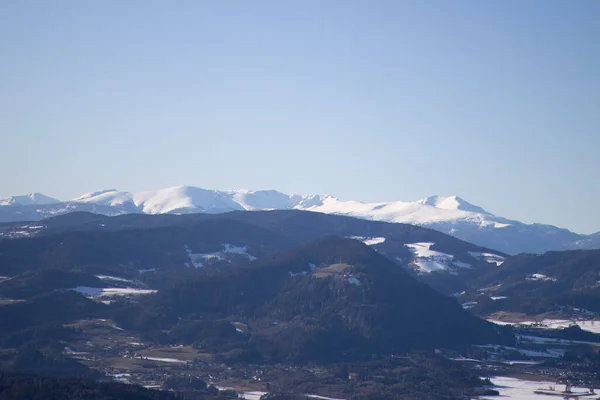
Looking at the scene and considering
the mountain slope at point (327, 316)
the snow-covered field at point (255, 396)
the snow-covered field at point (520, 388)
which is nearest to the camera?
the snow-covered field at point (255, 396)

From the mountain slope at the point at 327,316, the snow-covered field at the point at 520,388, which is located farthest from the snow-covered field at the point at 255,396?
the mountain slope at the point at 327,316

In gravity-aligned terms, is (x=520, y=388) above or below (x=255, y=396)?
above

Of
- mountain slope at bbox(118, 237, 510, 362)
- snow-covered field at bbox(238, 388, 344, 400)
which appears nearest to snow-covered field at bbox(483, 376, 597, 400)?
snow-covered field at bbox(238, 388, 344, 400)

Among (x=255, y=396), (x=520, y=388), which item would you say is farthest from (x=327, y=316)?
(x=255, y=396)

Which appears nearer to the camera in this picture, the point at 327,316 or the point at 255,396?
the point at 255,396

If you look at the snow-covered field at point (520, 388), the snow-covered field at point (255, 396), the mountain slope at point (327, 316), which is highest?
the mountain slope at point (327, 316)

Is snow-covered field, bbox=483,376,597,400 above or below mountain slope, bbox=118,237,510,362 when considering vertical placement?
below

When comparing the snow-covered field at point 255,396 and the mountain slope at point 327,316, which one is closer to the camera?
the snow-covered field at point 255,396

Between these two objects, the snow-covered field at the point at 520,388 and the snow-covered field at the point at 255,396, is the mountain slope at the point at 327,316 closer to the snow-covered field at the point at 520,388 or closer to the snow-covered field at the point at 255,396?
the snow-covered field at the point at 520,388

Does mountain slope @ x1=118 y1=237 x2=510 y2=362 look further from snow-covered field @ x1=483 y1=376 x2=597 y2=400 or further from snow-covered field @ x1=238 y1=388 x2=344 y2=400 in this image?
snow-covered field @ x1=238 y1=388 x2=344 y2=400

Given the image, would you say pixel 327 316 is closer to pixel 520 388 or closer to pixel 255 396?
pixel 520 388
